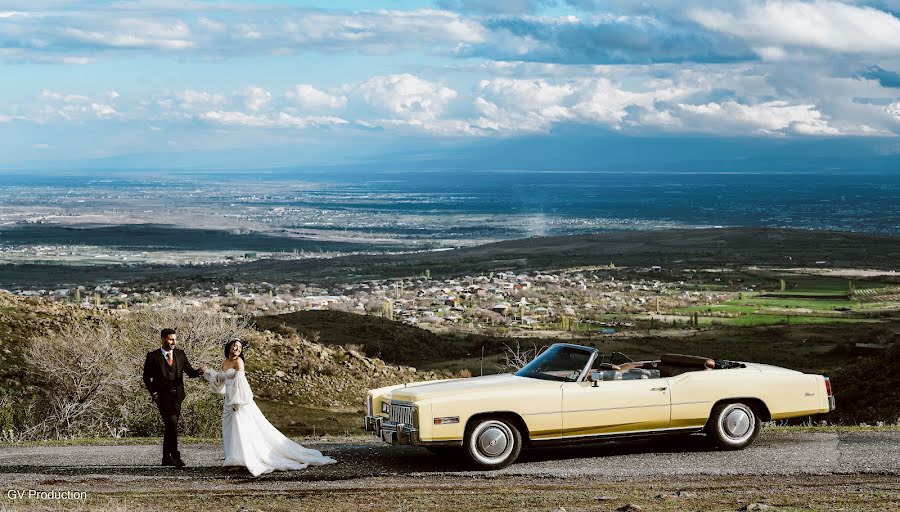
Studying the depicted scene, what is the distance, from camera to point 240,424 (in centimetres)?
1449

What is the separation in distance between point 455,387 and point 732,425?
374 cm

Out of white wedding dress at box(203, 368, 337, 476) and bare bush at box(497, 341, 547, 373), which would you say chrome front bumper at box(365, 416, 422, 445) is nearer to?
white wedding dress at box(203, 368, 337, 476)

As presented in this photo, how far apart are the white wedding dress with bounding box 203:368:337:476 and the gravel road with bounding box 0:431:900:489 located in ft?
0.57

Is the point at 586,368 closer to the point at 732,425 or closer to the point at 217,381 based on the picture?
the point at 732,425

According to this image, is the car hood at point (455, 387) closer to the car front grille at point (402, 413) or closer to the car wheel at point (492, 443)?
the car front grille at point (402, 413)

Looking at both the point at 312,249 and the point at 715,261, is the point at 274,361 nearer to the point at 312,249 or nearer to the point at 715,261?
the point at 715,261

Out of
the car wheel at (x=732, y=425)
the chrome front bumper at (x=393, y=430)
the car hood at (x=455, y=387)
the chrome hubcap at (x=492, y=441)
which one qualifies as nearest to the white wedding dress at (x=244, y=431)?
the chrome front bumper at (x=393, y=430)

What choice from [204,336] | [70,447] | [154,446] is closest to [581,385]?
[154,446]

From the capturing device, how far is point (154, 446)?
57.5ft

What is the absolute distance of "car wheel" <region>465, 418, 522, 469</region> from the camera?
14617 mm

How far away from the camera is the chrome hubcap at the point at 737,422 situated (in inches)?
619

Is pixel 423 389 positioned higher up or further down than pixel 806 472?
higher up

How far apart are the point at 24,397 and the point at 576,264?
284ft

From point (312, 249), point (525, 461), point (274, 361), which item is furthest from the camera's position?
point (312, 249)
